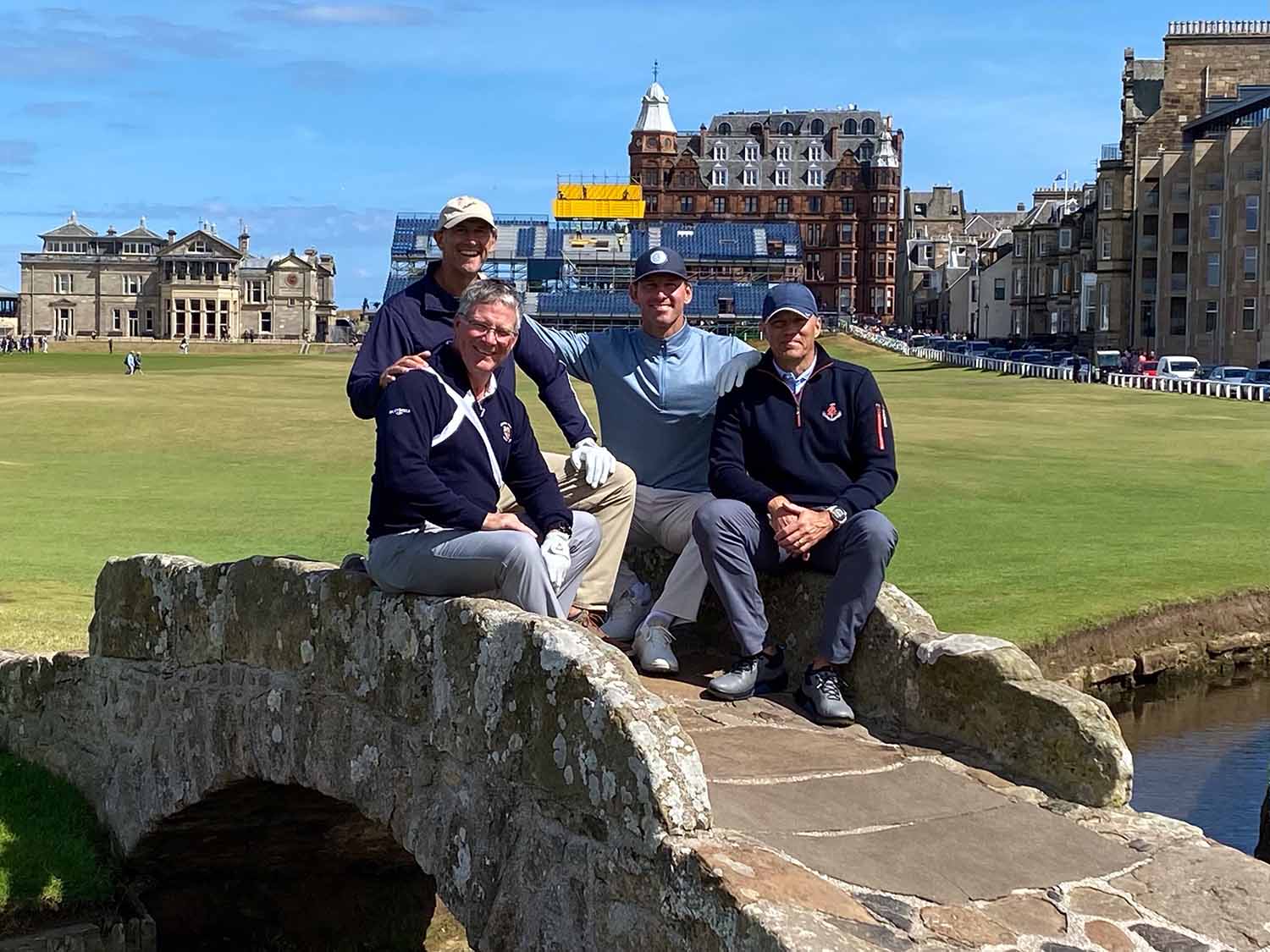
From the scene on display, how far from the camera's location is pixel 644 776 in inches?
223

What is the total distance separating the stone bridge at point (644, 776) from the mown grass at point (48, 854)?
0.30 meters

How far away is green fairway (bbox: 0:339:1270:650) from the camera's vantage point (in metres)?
17.8

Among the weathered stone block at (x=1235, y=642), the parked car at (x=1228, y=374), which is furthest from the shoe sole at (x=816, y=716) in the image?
the parked car at (x=1228, y=374)

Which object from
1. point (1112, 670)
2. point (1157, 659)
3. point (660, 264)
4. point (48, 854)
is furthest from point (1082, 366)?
point (48, 854)

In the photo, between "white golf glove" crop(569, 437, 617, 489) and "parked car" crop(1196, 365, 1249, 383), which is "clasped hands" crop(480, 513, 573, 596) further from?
"parked car" crop(1196, 365, 1249, 383)

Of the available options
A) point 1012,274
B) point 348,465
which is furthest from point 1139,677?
point 1012,274

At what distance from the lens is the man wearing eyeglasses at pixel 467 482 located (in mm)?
7188

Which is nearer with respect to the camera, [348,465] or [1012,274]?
[348,465]

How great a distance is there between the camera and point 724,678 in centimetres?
804

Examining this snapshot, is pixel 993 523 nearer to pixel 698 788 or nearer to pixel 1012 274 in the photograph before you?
pixel 698 788

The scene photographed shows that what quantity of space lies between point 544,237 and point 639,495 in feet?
522

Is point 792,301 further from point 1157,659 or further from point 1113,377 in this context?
point 1113,377

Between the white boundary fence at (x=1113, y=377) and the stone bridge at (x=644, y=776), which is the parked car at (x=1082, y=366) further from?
the stone bridge at (x=644, y=776)

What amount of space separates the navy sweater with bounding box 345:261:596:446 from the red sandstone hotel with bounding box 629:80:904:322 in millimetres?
180099
